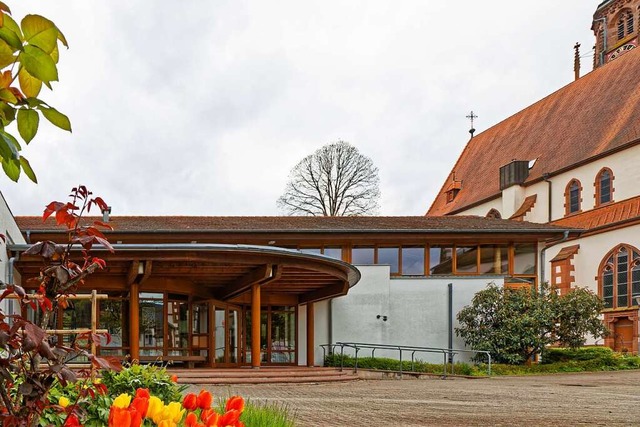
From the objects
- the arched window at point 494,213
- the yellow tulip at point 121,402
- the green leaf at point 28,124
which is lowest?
the yellow tulip at point 121,402

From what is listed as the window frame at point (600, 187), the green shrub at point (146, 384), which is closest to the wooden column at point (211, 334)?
the green shrub at point (146, 384)

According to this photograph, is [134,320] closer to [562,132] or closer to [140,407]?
[140,407]

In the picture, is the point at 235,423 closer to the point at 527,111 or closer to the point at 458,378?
the point at 458,378

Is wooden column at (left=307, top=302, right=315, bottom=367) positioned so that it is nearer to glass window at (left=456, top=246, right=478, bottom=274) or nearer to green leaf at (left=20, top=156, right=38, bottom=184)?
glass window at (left=456, top=246, right=478, bottom=274)

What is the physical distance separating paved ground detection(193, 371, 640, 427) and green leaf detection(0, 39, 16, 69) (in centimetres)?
810

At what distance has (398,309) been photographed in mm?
25141

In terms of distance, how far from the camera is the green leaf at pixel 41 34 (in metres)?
1.14

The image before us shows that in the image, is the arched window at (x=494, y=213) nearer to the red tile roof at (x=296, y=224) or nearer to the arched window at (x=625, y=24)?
the red tile roof at (x=296, y=224)

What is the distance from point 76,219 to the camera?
7.49 feet

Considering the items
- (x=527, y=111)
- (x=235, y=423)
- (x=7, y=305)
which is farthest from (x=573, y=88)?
(x=235, y=423)

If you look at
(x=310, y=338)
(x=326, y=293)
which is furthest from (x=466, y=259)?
(x=326, y=293)

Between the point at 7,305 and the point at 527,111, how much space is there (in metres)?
37.1

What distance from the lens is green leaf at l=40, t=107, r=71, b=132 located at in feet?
3.95

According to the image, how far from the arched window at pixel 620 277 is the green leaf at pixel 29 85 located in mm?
34939
